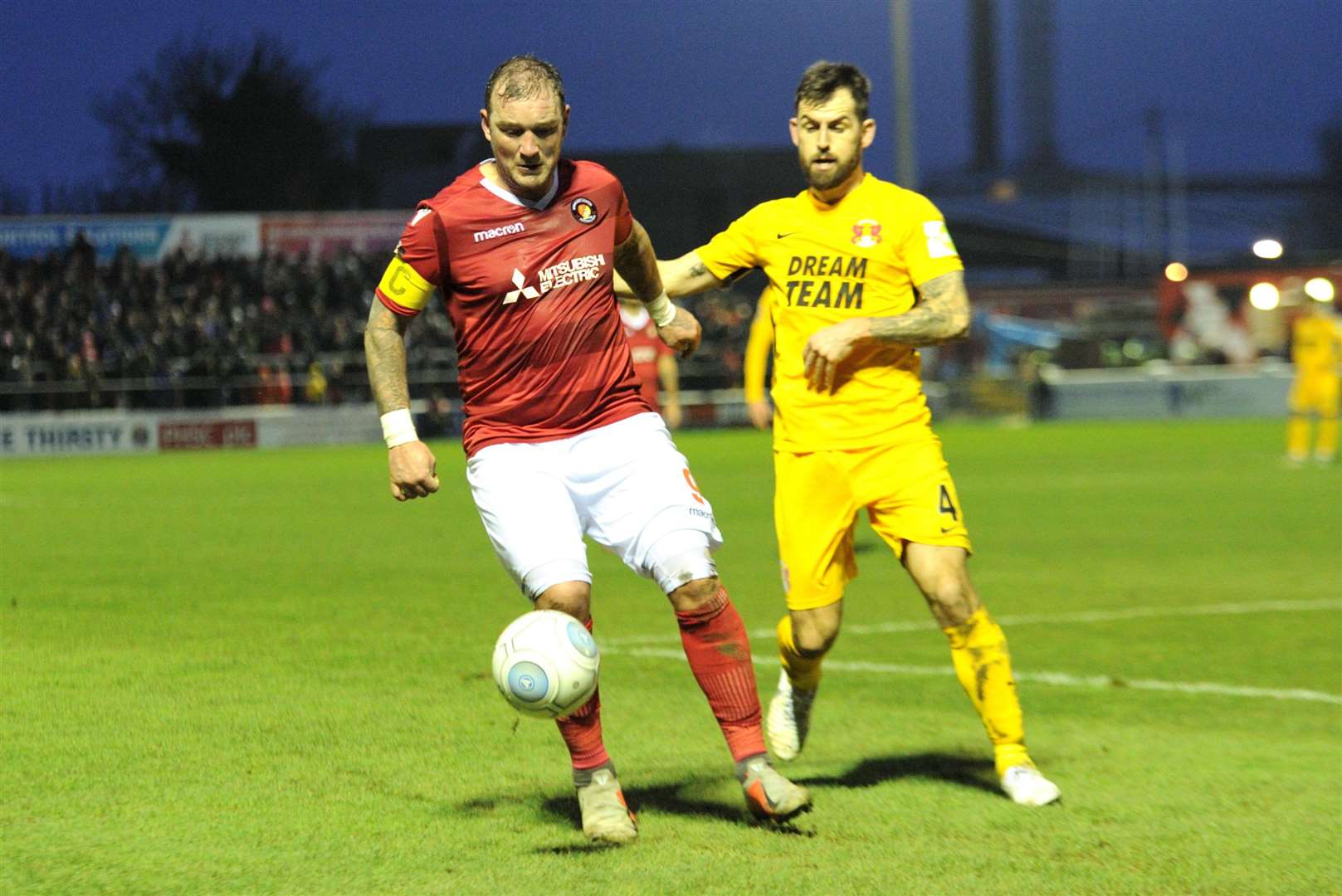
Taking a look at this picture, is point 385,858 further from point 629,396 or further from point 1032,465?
point 1032,465

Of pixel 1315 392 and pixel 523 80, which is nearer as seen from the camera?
pixel 523 80

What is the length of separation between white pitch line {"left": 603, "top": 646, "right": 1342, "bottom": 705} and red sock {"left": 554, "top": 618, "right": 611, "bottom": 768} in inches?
122

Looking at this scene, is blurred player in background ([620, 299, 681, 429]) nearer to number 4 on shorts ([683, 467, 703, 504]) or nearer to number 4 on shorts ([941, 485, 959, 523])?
number 4 on shorts ([941, 485, 959, 523])

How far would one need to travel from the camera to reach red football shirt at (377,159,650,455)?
16.3ft

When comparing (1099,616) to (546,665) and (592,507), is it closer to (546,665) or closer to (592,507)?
(592,507)

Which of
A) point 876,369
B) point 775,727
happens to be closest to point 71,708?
point 775,727

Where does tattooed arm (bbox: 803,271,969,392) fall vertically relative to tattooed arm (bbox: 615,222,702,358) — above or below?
below

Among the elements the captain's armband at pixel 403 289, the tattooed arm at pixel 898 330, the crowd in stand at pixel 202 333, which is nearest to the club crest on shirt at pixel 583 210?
the captain's armband at pixel 403 289

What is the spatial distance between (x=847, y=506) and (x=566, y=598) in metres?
1.32

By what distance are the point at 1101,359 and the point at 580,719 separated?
4220 cm

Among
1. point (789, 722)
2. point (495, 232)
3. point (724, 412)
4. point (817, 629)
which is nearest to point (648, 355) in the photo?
point (789, 722)

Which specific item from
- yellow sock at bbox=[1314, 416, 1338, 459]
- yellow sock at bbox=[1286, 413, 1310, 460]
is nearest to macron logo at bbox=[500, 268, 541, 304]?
yellow sock at bbox=[1286, 413, 1310, 460]

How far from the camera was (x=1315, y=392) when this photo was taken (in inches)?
910

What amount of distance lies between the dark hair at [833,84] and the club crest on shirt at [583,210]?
108 cm
